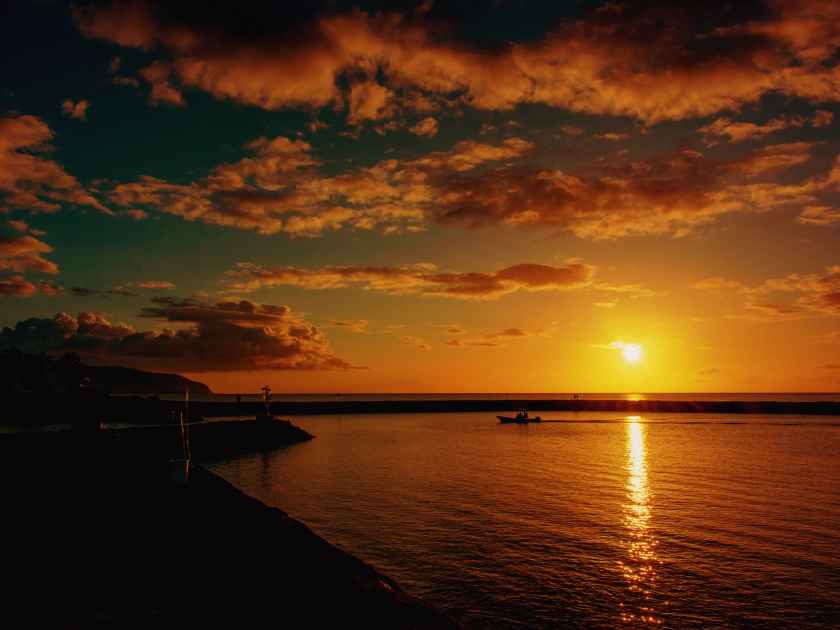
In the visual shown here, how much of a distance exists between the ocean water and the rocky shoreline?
447 centimetres

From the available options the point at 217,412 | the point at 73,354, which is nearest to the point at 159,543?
the point at 217,412

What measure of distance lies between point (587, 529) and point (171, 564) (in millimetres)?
19374

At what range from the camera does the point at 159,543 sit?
56.7 feet

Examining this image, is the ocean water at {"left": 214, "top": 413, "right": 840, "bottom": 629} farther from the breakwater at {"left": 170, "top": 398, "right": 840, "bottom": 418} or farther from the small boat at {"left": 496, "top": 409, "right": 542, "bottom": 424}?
the breakwater at {"left": 170, "top": 398, "right": 840, "bottom": 418}

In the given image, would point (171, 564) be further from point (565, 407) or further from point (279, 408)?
point (565, 407)

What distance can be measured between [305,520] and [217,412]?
9774 cm

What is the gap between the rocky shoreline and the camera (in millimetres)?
12062

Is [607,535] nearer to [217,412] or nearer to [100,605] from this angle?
[100,605]

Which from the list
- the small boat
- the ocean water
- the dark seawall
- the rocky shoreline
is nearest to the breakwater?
the dark seawall

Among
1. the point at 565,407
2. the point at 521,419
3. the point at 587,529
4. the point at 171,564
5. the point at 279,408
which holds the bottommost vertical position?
the point at 565,407

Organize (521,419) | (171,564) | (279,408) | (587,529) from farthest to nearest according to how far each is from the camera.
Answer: (279,408) → (521,419) → (587,529) → (171,564)

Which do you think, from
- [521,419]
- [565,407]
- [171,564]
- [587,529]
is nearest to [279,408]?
[521,419]

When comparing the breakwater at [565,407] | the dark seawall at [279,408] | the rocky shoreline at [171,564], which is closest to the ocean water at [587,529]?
the rocky shoreline at [171,564]

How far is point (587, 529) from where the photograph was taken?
88.0 ft
